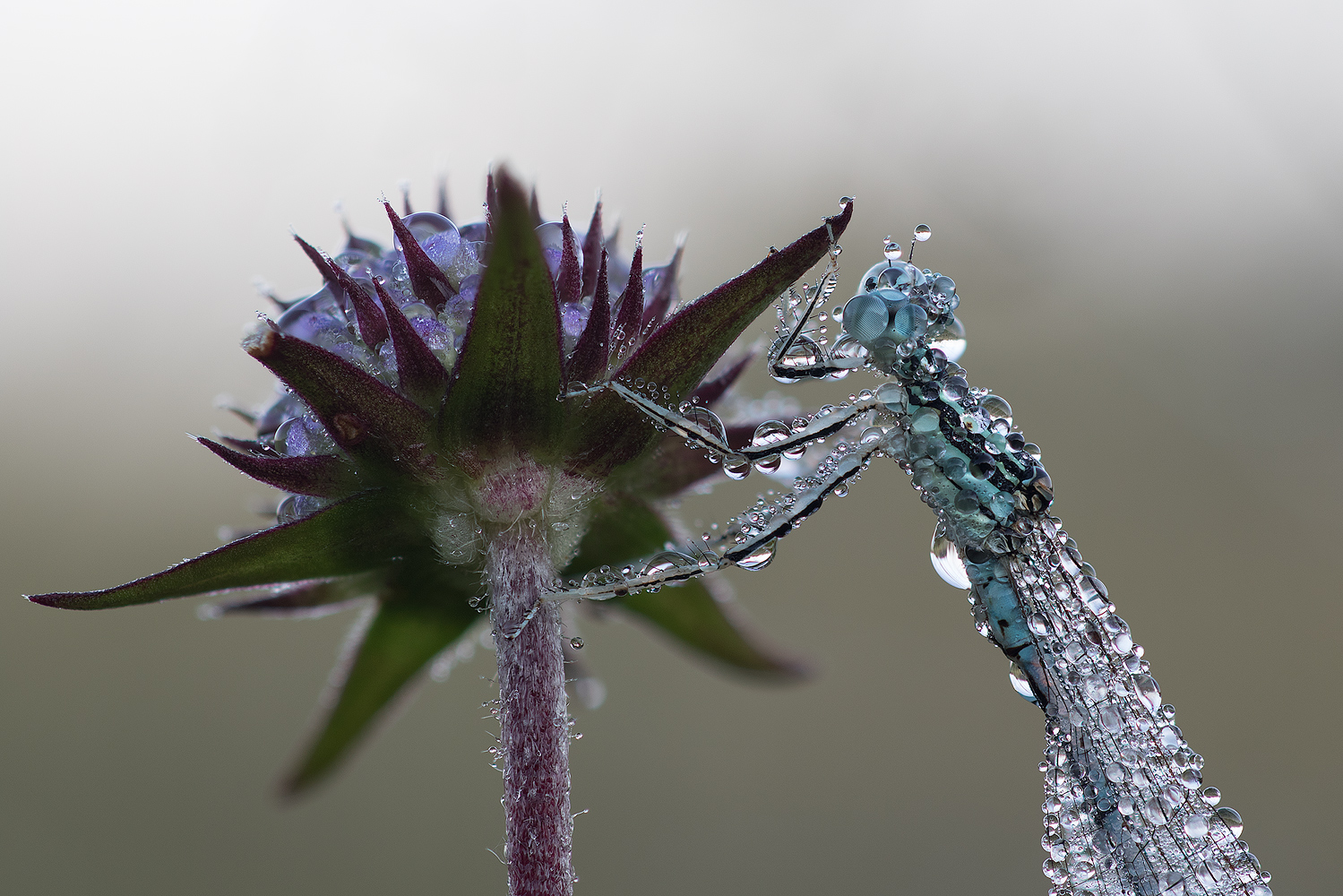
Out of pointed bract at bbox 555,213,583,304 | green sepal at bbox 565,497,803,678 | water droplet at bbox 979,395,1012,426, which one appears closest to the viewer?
pointed bract at bbox 555,213,583,304

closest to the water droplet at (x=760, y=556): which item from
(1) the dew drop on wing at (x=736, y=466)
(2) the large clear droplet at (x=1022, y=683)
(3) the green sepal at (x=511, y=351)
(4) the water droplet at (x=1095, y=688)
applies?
(1) the dew drop on wing at (x=736, y=466)

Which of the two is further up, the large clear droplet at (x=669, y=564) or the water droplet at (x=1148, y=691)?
the large clear droplet at (x=669, y=564)

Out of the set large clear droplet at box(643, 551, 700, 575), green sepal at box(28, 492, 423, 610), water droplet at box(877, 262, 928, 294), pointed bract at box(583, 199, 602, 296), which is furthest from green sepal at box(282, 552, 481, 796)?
water droplet at box(877, 262, 928, 294)

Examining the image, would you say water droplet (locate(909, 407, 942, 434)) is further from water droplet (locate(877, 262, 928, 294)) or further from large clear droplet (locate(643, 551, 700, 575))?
large clear droplet (locate(643, 551, 700, 575))

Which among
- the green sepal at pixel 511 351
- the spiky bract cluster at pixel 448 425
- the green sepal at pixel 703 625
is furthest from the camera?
the green sepal at pixel 703 625

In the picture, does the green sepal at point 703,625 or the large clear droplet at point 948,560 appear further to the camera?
the green sepal at point 703,625

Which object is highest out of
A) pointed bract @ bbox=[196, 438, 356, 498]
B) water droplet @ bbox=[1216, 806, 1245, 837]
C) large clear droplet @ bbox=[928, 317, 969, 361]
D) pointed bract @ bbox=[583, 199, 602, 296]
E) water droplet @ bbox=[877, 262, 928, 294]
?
pointed bract @ bbox=[583, 199, 602, 296]

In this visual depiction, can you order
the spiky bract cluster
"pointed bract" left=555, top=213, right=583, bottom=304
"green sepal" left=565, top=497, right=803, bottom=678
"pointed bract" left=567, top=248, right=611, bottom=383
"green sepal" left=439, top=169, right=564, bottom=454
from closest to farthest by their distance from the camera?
"green sepal" left=439, top=169, right=564, bottom=454
the spiky bract cluster
"pointed bract" left=567, top=248, right=611, bottom=383
"pointed bract" left=555, top=213, right=583, bottom=304
"green sepal" left=565, top=497, right=803, bottom=678

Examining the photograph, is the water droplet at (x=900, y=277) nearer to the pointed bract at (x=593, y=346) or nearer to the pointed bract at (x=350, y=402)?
the pointed bract at (x=593, y=346)
